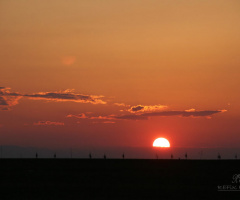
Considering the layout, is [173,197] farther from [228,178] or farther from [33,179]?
[33,179]

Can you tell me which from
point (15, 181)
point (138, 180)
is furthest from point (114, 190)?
point (15, 181)

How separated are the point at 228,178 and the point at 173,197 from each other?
27490 millimetres

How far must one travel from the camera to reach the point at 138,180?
→ 9081cm

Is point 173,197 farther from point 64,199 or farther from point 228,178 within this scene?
point 228,178

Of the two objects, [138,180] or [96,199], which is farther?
[138,180]

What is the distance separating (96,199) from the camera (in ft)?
223

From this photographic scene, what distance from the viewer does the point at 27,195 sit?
71.5 metres

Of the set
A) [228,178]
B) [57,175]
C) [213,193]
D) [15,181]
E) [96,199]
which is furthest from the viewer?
[57,175]

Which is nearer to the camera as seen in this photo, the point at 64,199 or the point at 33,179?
the point at 64,199

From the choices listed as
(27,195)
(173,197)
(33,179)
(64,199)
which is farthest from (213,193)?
(33,179)

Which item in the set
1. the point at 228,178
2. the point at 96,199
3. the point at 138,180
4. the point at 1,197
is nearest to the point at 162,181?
the point at 138,180

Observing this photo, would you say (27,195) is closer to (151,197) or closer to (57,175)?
(151,197)

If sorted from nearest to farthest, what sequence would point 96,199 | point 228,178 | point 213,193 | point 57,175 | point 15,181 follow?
point 96,199 < point 213,193 < point 15,181 < point 228,178 < point 57,175

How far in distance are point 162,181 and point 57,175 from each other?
25.6 metres
